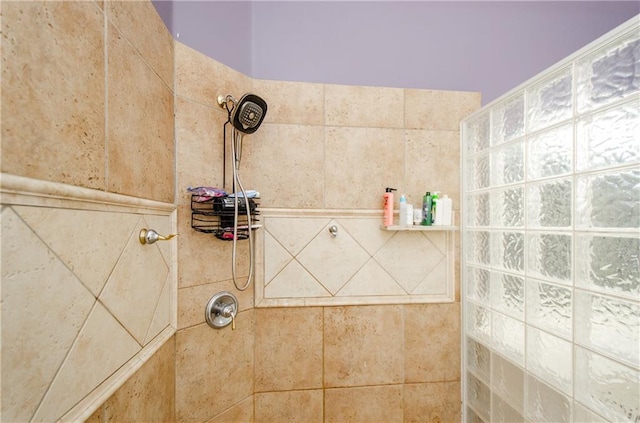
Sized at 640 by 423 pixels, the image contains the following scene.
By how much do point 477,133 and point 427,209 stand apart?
0.53 m

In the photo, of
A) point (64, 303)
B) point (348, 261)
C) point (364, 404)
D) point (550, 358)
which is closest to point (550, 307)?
point (550, 358)

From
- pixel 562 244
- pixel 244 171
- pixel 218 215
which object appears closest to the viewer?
pixel 562 244

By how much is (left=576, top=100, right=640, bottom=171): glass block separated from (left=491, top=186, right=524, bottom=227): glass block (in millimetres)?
289

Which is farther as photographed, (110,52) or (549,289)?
(549,289)

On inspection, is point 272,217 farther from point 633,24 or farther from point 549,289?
point 633,24

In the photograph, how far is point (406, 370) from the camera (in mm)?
1546

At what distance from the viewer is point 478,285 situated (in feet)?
4.89

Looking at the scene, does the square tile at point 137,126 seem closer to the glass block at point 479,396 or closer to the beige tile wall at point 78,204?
the beige tile wall at point 78,204

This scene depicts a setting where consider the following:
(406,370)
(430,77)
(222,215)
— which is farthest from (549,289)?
(222,215)

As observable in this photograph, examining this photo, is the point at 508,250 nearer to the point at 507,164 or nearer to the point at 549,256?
the point at 549,256

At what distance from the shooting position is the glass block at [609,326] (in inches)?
31.9

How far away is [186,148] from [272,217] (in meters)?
0.54

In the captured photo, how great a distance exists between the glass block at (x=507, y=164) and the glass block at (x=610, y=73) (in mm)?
298

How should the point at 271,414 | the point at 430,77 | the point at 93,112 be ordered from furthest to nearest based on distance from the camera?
the point at 430,77 < the point at 271,414 < the point at 93,112
